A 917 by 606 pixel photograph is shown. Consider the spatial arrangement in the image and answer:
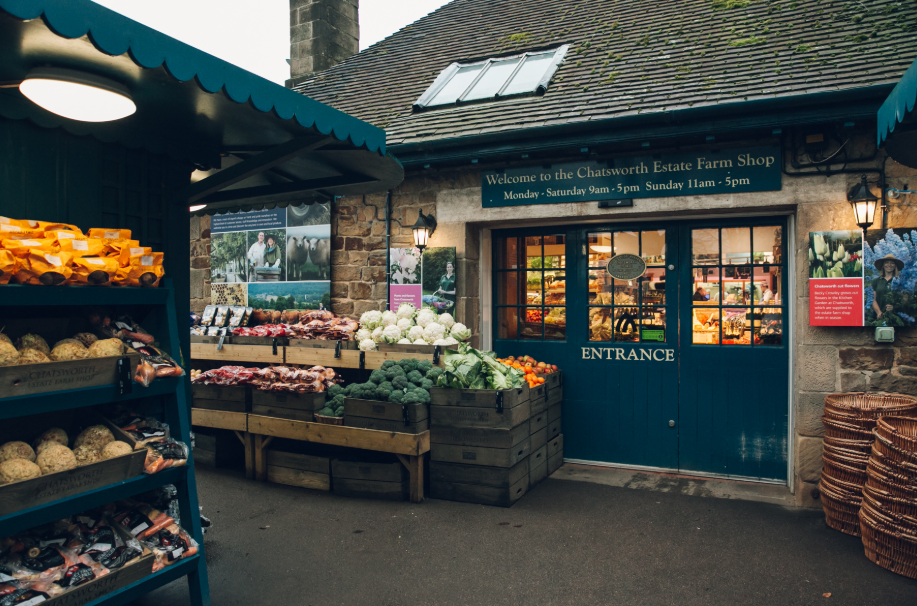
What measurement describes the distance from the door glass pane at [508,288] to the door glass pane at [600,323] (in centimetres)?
94

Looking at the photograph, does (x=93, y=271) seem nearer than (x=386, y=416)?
Yes

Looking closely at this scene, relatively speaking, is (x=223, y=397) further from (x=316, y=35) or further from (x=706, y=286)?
(x=316, y=35)

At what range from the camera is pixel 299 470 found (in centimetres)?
579

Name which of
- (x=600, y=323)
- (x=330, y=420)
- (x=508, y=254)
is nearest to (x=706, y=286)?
(x=600, y=323)

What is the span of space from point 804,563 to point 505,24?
8.32m

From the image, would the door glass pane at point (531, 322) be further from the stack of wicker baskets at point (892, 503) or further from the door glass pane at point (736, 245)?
the stack of wicker baskets at point (892, 503)

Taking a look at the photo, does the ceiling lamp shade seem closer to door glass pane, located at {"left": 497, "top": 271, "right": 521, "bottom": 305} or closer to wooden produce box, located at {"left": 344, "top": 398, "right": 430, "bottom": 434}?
wooden produce box, located at {"left": 344, "top": 398, "right": 430, "bottom": 434}

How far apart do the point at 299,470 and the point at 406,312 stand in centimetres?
207

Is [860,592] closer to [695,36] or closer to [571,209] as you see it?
[571,209]

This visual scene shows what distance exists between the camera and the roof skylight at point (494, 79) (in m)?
7.37

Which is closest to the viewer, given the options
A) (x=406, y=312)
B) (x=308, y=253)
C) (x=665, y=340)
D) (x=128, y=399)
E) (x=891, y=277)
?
(x=128, y=399)

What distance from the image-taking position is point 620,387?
6.51 metres

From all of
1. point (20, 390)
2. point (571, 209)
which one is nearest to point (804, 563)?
point (571, 209)

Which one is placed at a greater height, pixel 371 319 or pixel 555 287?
pixel 555 287
